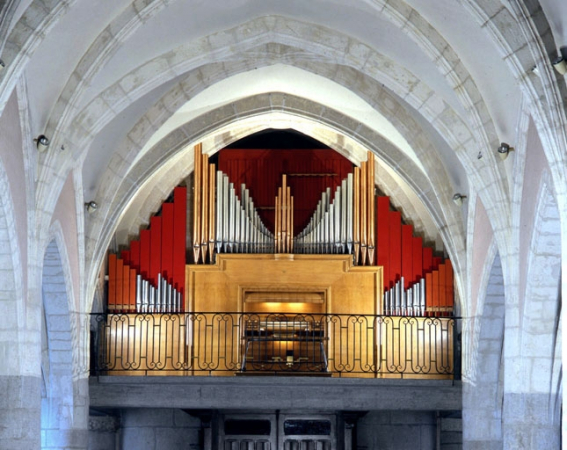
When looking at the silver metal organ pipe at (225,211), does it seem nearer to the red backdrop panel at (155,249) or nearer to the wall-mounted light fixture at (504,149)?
the red backdrop panel at (155,249)

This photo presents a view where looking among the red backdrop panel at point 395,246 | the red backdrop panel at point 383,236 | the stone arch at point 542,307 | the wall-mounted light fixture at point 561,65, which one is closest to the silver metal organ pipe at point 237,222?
the red backdrop panel at point 383,236

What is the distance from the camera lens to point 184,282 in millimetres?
16875

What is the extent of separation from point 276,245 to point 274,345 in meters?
1.35

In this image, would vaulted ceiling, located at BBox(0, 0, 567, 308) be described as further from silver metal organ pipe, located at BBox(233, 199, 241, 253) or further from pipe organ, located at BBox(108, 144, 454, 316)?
silver metal organ pipe, located at BBox(233, 199, 241, 253)

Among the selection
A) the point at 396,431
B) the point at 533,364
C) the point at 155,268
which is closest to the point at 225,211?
the point at 155,268

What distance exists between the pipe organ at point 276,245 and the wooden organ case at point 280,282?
1cm

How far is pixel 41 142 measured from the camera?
1227 cm

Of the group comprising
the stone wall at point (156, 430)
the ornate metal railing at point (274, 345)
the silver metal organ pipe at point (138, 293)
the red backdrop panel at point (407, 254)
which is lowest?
the stone wall at point (156, 430)

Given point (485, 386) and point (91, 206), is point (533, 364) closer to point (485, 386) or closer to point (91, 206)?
point (485, 386)

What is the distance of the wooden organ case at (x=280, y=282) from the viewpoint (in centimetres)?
1666

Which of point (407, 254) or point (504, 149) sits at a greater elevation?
point (504, 149)

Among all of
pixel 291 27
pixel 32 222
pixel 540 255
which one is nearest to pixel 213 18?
pixel 291 27

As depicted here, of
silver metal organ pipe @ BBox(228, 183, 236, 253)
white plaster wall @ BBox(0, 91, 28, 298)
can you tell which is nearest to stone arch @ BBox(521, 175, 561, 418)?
white plaster wall @ BBox(0, 91, 28, 298)

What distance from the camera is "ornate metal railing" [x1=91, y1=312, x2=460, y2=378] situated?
16.3m
